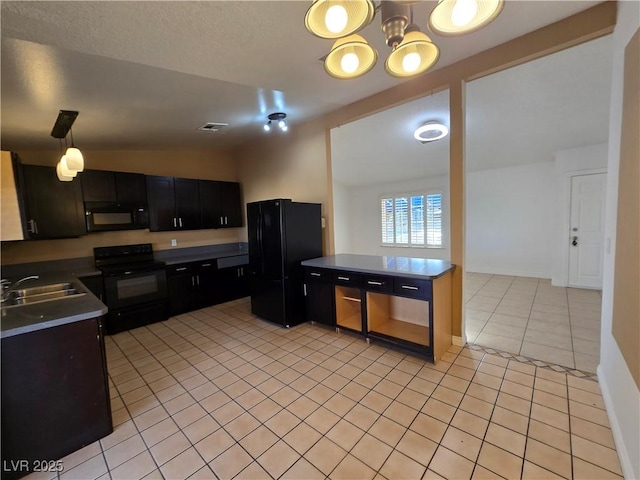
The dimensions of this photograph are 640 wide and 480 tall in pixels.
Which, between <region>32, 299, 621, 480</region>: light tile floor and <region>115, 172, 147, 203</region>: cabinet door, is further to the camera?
<region>115, 172, 147, 203</region>: cabinet door

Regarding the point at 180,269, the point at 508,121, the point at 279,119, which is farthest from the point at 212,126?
the point at 508,121

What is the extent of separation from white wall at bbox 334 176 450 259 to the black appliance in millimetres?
4655

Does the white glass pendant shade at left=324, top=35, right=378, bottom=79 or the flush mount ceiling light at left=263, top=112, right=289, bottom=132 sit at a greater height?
the flush mount ceiling light at left=263, top=112, right=289, bottom=132

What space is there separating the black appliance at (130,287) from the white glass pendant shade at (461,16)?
13.6ft

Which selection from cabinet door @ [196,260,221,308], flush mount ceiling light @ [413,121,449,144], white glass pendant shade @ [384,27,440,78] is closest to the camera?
white glass pendant shade @ [384,27,440,78]

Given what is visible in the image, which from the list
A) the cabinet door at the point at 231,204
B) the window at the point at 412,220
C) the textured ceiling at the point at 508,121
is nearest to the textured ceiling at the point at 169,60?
the textured ceiling at the point at 508,121

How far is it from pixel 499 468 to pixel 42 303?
311cm

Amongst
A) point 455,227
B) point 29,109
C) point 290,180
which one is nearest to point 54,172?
point 29,109

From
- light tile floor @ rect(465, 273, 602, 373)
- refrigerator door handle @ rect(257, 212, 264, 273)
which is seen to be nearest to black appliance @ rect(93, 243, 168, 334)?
refrigerator door handle @ rect(257, 212, 264, 273)

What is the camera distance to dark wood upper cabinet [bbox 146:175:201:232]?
4.14m

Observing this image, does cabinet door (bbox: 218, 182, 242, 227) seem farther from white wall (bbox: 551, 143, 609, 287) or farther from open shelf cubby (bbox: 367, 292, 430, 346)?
white wall (bbox: 551, 143, 609, 287)

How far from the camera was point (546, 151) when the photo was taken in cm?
469

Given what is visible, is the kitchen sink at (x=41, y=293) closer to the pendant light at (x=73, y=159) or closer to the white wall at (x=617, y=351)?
the pendant light at (x=73, y=159)

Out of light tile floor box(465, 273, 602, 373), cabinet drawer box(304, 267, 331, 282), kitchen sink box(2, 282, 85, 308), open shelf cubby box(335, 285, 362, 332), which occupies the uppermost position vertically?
kitchen sink box(2, 282, 85, 308)
